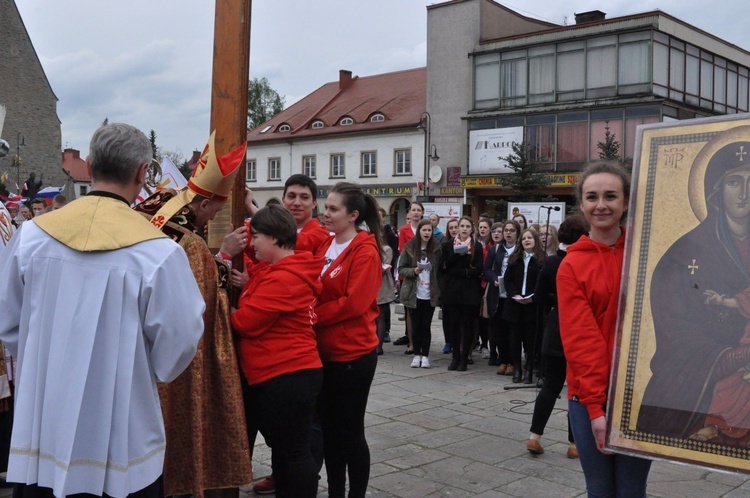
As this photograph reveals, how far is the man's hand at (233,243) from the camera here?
3607 mm

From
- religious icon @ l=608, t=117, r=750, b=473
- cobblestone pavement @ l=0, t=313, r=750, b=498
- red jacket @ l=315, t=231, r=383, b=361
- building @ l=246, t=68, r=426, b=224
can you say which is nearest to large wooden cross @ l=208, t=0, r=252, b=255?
red jacket @ l=315, t=231, r=383, b=361

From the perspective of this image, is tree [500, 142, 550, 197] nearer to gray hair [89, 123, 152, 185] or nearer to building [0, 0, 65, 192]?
gray hair [89, 123, 152, 185]

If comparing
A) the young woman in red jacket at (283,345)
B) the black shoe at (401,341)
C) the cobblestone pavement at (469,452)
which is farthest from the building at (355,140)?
the young woman in red jacket at (283,345)

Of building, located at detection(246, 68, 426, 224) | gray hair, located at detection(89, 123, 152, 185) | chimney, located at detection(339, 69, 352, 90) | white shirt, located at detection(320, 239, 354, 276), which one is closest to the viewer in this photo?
gray hair, located at detection(89, 123, 152, 185)

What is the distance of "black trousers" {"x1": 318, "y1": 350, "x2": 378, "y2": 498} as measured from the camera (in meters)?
3.85

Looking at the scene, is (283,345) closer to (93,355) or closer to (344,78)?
(93,355)

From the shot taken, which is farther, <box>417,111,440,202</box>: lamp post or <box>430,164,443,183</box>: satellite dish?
<box>417,111,440,202</box>: lamp post

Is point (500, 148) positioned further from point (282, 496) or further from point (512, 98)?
point (282, 496)

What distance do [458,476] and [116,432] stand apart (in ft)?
10.2

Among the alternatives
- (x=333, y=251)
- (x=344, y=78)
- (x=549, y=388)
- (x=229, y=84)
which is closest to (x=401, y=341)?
(x=549, y=388)

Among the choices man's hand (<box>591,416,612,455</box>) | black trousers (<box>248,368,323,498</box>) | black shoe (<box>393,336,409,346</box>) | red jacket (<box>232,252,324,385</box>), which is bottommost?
black shoe (<box>393,336,409,346</box>)

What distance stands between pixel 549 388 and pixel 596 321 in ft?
9.06

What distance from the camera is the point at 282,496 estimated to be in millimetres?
3586

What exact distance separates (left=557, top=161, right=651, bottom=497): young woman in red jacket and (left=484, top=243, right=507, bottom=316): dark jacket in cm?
590
